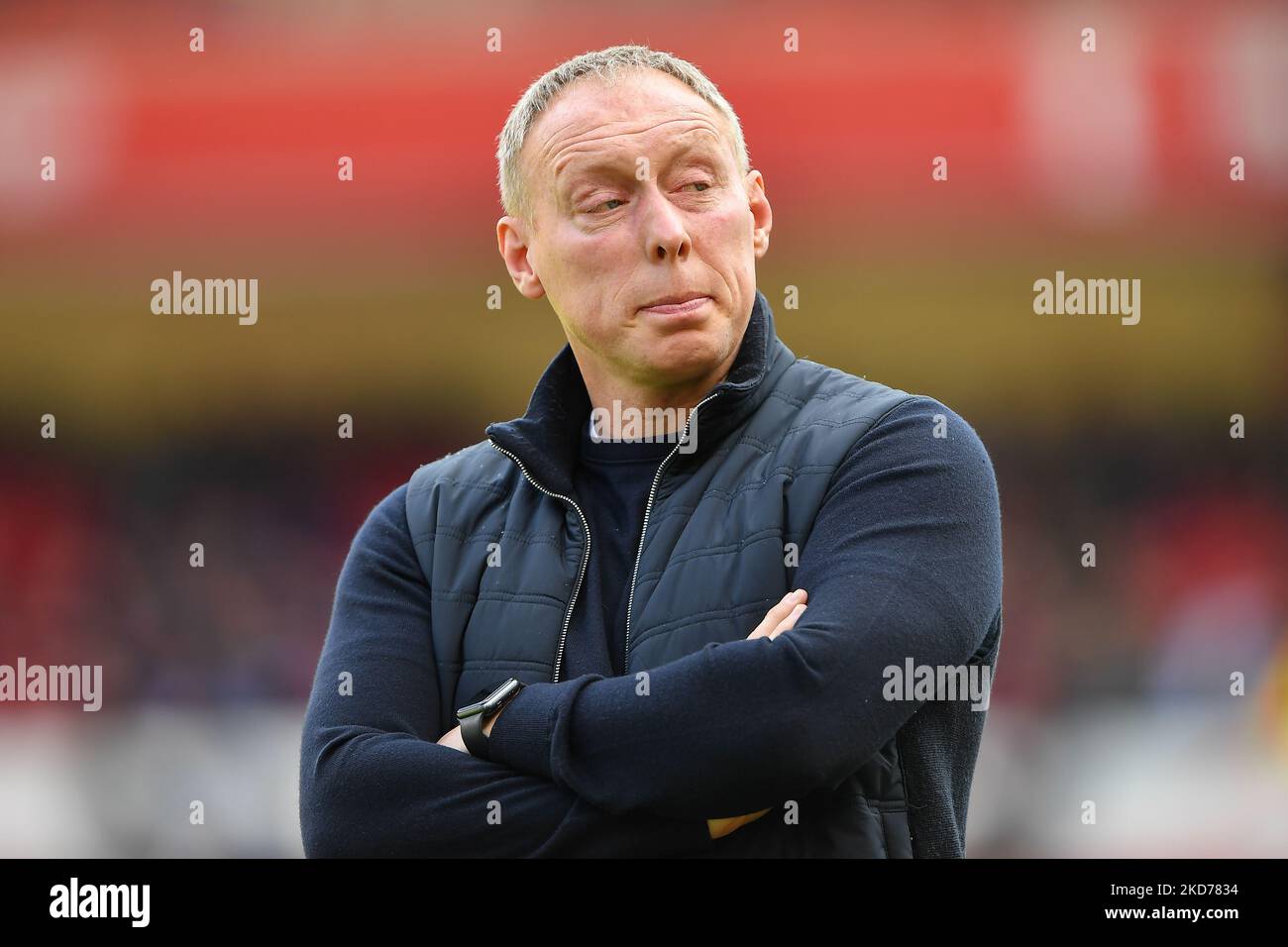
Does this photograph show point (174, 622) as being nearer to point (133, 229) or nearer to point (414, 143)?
point (133, 229)

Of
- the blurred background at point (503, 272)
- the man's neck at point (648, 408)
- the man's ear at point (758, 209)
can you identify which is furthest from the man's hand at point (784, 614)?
the blurred background at point (503, 272)

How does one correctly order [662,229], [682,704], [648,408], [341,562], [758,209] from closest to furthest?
[682,704] < [662,229] < [648,408] < [758,209] < [341,562]

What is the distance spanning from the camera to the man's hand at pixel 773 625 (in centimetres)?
204

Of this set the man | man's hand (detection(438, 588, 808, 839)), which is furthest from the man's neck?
man's hand (detection(438, 588, 808, 839))

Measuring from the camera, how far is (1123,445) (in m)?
6.75

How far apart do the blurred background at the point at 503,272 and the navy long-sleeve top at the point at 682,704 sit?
4.13m

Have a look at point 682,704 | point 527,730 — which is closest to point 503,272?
point 527,730

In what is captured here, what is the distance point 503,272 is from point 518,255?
4453mm

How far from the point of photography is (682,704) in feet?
6.58

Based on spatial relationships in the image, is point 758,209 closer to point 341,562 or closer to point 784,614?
point 784,614

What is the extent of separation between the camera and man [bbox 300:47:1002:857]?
2012mm

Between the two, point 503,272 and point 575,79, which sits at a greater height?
point 503,272

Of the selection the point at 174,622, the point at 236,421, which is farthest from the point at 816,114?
the point at 174,622

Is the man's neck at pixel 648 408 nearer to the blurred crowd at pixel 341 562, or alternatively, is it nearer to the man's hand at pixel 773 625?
the man's hand at pixel 773 625
